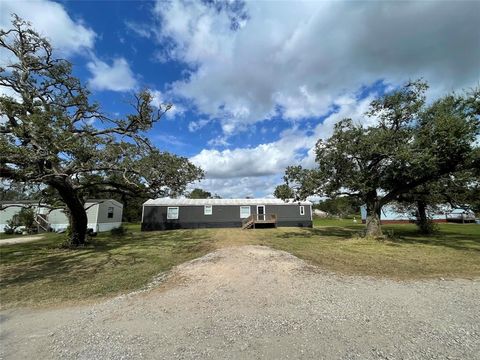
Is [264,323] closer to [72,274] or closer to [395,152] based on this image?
[72,274]

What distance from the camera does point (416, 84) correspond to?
1512 cm

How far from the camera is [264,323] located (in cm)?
418

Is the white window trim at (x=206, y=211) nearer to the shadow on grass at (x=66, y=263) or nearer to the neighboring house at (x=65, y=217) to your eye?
the neighboring house at (x=65, y=217)

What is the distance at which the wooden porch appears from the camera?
2677 cm

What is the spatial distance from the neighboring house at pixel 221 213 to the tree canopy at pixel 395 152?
35.1 ft

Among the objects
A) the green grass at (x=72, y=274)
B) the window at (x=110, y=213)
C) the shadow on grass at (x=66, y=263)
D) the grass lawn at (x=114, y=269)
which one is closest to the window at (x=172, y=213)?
the window at (x=110, y=213)

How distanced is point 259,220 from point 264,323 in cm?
2288

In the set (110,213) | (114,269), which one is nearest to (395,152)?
(114,269)

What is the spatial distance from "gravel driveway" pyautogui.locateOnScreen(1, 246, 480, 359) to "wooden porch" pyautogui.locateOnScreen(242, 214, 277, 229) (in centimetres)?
2027

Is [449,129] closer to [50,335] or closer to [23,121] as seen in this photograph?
[50,335]

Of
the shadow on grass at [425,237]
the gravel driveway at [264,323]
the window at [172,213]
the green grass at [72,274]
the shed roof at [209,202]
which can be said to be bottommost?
the gravel driveway at [264,323]

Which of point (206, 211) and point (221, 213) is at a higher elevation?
point (206, 211)

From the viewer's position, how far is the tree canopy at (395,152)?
12.4m

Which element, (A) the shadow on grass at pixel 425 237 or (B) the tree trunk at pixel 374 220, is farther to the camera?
(B) the tree trunk at pixel 374 220
